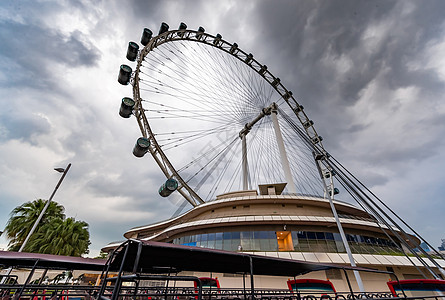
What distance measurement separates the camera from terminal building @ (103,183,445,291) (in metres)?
15.2

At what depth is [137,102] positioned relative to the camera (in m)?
22.8

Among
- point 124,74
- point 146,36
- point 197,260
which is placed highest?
point 146,36

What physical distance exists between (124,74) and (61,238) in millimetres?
18863

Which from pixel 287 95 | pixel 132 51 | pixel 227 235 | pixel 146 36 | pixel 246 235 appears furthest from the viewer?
pixel 287 95

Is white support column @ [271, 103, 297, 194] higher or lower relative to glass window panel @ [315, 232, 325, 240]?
higher

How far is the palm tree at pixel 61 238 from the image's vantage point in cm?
1927

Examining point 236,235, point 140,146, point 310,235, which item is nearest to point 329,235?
point 310,235

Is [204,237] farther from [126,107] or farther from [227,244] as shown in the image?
[126,107]

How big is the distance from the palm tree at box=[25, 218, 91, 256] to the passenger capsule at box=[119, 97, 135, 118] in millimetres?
14039

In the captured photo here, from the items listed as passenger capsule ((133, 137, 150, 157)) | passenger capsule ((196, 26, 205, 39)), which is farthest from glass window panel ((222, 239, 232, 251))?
passenger capsule ((196, 26, 205, 39))

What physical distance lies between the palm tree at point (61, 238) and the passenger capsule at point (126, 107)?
46.1 feet

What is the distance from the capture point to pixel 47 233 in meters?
19.9

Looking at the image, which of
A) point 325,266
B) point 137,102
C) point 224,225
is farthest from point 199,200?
point 325,266

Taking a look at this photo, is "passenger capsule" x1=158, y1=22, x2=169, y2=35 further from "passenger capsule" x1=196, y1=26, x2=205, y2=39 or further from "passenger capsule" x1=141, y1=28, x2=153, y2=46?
"passenger capsule" x1=196, y1=26, x2=205, y2=39
